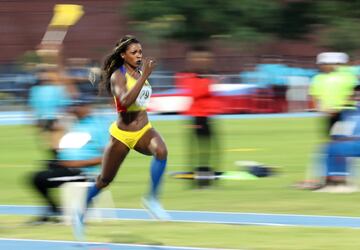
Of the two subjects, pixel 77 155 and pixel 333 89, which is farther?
pixel 333 89

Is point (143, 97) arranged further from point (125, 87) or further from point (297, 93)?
point (297, 93)

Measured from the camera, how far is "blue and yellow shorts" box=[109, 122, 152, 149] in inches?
380

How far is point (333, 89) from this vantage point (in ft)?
42.2

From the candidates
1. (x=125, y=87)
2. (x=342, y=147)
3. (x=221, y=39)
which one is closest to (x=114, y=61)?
(x=125, y=87)

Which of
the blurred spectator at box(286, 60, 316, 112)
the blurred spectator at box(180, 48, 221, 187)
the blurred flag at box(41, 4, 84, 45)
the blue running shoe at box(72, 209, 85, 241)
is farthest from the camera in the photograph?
the blurred flag at box(41, 4, 84, 45)

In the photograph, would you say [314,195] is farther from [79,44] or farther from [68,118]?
[79,44]

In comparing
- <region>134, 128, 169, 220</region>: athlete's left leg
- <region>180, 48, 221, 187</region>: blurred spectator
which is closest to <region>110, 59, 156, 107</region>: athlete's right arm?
<region>134, 128, 169, 220</region>: athlete's left leg

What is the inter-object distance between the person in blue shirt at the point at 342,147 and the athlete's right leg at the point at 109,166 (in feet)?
14.0

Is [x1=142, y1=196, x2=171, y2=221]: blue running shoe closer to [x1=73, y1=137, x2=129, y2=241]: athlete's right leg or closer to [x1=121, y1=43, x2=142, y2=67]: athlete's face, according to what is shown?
[x1=73, y1=137, x2=129, y2=241]: athlete's right leg

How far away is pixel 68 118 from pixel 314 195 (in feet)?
11.5

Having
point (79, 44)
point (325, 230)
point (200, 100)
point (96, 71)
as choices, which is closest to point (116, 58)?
point (96, 71)

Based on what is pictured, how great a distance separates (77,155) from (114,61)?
1.27 meters

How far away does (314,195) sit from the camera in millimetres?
12609

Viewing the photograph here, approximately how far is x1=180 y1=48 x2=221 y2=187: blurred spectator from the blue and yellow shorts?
12.3 ft
